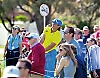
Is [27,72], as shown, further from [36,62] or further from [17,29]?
[17,29]

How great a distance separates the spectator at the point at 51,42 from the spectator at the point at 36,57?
2.16m

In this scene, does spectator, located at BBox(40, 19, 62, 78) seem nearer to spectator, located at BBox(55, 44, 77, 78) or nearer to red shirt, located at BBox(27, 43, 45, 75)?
red shirt, located at BBox(27, 43, 45, 75)

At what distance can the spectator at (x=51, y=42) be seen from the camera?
35.9ft

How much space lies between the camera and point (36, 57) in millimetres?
8523

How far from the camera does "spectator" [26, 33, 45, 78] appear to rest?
28.0ft

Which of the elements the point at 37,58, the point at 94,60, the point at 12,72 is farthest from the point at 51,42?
the point at 12,72

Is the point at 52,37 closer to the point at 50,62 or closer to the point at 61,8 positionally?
the point at 50,62

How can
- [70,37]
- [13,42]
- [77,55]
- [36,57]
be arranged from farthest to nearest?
[13,42] → [70,37] → [77,55] → [36,57]

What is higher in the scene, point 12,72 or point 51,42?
point 51,42

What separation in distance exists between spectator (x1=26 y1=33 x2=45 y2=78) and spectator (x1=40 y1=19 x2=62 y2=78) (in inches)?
85.1

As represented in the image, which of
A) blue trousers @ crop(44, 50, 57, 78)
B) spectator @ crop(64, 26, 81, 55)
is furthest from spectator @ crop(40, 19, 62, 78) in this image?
spectator @ crop(64, 26, 81, 55)

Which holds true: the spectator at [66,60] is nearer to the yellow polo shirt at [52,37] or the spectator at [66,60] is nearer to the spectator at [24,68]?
the spectator at [24,68]

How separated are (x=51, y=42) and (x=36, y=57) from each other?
2.53m

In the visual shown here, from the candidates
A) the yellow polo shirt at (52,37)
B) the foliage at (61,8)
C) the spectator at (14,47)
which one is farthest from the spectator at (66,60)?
the foliage at (61,8)
